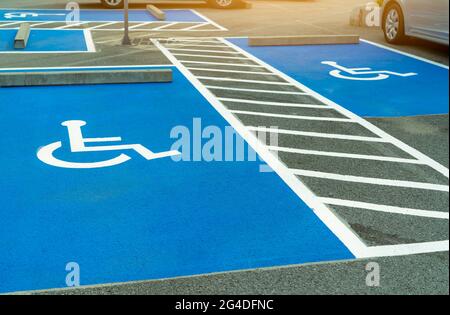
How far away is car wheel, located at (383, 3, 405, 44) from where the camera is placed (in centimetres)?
1270

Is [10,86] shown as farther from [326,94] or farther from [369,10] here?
[369,10]

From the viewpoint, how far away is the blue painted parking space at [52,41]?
1178 cm

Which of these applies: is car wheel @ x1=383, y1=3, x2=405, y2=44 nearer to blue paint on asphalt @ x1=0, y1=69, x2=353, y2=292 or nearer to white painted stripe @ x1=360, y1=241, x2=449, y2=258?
blue paint on asphalt @ x1=0, y1=69, x2=353, y2=292

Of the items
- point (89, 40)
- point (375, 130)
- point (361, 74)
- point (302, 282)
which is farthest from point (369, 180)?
point (89, 40)

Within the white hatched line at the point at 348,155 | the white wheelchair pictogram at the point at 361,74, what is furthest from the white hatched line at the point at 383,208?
the white wheelchair pictogram at the point at 361,74

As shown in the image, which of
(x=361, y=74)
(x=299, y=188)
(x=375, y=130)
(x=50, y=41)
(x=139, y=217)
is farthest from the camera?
(x=50, y=41)

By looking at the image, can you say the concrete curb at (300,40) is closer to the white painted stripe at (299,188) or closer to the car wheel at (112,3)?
the white painted stripe at (299,188)

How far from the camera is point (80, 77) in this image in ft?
29.0

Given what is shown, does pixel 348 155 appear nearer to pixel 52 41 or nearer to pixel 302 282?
pixel 302 282

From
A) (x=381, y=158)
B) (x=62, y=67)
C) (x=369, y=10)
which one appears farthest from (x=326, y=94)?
(x=369, y=10)

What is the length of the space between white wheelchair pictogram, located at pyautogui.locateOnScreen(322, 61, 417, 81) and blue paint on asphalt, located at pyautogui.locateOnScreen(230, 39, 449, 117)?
0.36 feet

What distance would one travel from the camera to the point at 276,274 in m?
3.77

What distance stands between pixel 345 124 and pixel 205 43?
648cm

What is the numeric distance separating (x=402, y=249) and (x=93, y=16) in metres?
14.6
